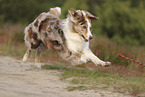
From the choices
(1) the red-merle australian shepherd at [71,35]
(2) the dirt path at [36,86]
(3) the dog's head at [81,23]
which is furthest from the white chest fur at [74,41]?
(2) the dirt path at [36,86]

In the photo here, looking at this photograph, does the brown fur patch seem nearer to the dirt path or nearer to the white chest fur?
the white chest fur

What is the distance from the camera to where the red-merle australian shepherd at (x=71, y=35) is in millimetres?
6998

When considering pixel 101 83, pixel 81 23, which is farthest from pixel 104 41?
pixel 101 83

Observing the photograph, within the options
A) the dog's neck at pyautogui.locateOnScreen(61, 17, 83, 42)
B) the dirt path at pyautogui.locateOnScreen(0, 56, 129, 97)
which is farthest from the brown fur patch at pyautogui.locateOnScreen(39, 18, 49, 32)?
the dirt path at pyautogui.locateOnScreen(0, 56, 129, 97)

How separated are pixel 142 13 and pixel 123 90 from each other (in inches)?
695

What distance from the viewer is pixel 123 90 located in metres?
5.72

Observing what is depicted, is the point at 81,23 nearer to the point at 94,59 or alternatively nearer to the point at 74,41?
the point at 74,41

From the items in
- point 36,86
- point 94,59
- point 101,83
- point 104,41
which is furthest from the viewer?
point 104,41

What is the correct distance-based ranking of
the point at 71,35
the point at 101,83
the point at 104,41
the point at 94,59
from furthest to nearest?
the point at 104,41
the point at 71,35
the point at 94,59
the point at 101,83

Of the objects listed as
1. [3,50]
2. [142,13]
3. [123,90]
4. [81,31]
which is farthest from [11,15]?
[123,90]

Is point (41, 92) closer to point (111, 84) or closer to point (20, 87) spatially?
point (20, 87)

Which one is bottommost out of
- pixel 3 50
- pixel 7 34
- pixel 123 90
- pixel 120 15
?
pixel 123 90

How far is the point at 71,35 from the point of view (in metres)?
7.14

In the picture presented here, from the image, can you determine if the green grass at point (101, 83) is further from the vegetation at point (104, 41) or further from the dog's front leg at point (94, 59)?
the dog's front leg at point (94, 59)
